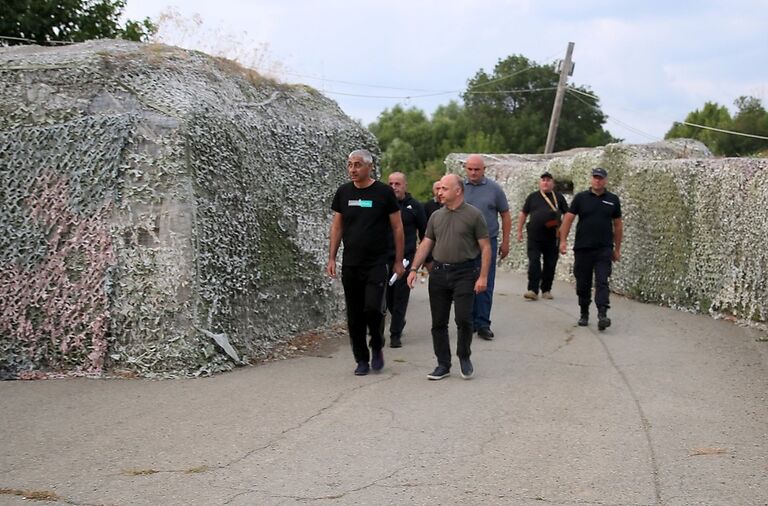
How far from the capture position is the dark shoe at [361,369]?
8.42 meters

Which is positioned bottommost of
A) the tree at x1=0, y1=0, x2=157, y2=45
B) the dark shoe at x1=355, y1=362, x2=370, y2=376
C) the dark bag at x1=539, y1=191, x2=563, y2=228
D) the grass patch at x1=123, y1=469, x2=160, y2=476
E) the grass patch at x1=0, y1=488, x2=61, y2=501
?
the grass patch at x1=0, y1=488, x2=61, y2=501

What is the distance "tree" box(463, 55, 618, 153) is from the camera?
60.0m

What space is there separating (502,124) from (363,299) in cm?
5508

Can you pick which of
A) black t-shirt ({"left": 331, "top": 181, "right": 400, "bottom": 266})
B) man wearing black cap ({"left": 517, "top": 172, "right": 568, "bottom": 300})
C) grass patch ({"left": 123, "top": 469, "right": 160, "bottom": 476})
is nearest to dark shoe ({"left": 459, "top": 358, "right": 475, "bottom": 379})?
black t-shirt ({"left": 331, "top": 181, "right": 400, "bottom": 266})

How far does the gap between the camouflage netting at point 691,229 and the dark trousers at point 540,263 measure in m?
1.41

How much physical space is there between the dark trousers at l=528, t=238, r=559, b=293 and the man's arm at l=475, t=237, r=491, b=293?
572cm

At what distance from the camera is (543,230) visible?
13680 mm

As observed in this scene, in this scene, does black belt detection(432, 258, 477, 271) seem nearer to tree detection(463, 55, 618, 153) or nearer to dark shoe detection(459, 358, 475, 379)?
dark shoe detection(459, 358, 475, 379)

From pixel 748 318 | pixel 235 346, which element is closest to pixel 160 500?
pixel 235 346

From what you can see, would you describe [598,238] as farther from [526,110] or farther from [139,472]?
[526,110]

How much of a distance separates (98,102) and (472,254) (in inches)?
147

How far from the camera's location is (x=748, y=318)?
1136cm

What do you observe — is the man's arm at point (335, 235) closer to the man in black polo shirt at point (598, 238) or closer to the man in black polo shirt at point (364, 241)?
the man in black polo shirt at point (364, 241)


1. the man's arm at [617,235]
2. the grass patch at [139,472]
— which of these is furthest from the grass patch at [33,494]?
the man's arm at [617,235]
